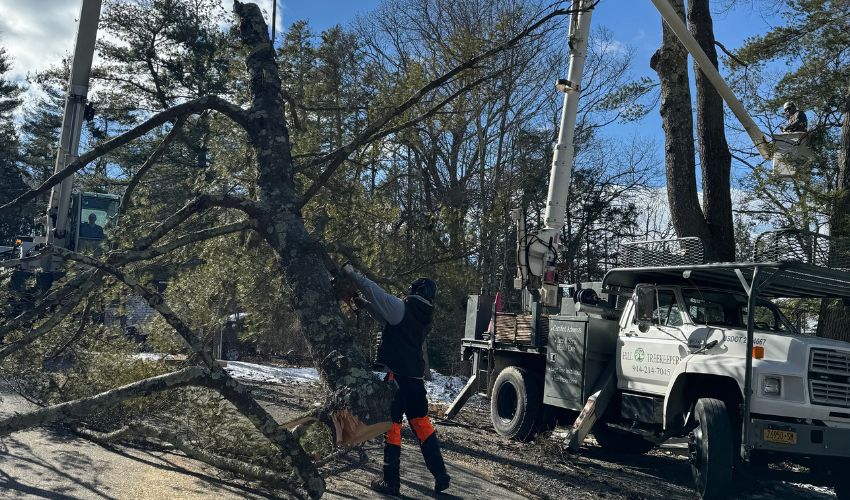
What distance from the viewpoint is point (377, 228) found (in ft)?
38.7

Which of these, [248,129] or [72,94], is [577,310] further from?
[72,94]

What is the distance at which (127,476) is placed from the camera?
217 inches

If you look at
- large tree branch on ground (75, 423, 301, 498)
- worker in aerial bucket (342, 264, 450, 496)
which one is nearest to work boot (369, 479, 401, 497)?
worker in aerial bucket (342, 264, 450, 496)

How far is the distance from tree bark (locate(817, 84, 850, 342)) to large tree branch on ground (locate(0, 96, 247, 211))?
8570 mm

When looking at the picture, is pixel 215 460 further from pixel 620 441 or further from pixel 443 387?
pixel 443 387

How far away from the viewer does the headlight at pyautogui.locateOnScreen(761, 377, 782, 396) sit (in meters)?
7.02

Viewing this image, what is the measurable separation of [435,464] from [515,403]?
463 cm

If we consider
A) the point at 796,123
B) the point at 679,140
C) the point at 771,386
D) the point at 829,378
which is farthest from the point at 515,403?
the point at 796,123

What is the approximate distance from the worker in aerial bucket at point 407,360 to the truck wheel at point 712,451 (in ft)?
8.35

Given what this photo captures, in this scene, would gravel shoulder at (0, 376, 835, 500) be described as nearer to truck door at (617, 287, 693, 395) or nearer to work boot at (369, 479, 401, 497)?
work boot at (369, 479, 401, 497)

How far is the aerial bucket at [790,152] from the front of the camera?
436 inches

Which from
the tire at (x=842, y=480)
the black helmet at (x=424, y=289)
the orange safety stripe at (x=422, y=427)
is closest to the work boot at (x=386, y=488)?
the orange safety stripe at (x=422, y=427)

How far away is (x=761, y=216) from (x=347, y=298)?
17.2m

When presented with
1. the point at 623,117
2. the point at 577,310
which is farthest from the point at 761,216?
the point at 577,310
